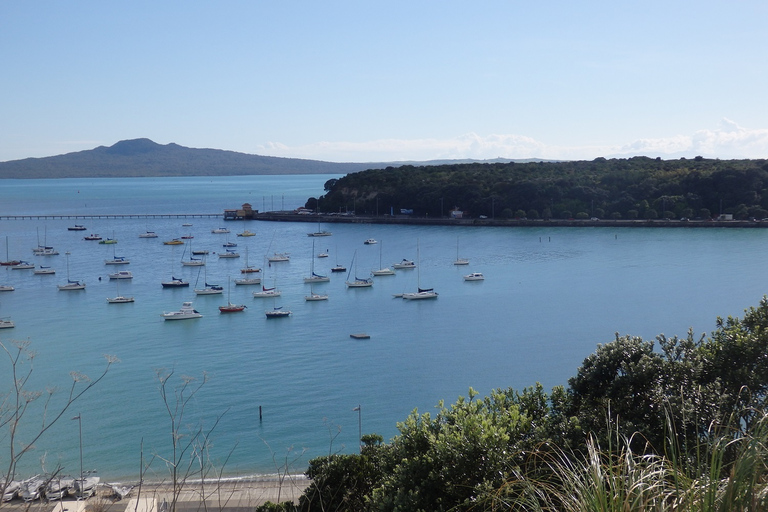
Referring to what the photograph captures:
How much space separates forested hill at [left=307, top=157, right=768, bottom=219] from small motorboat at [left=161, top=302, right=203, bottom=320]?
25419 mm

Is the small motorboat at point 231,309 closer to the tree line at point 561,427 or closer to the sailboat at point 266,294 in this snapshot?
the sailboat at point 266,294

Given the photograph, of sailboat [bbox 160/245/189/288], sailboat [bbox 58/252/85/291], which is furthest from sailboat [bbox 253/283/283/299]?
sailboat [bbox 58/252/85/291]

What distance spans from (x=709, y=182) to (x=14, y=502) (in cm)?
4069

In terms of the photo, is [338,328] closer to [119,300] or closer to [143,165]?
[119,300]

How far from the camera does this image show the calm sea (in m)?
11.8

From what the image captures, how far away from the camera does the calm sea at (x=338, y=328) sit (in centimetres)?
1181

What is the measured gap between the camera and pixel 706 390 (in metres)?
4.98

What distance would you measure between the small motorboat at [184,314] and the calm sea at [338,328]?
294 mm

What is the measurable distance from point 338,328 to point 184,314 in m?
4.69

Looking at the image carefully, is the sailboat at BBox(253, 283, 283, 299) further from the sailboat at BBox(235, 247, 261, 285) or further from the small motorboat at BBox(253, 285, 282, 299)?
the sailboat at BBox(235, 247, 261, 285)

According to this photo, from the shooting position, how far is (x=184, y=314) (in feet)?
65.9

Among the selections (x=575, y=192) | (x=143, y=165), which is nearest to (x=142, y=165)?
(x=143, y=165)

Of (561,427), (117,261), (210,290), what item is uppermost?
(561,427)

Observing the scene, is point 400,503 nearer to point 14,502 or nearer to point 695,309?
point 14,502
